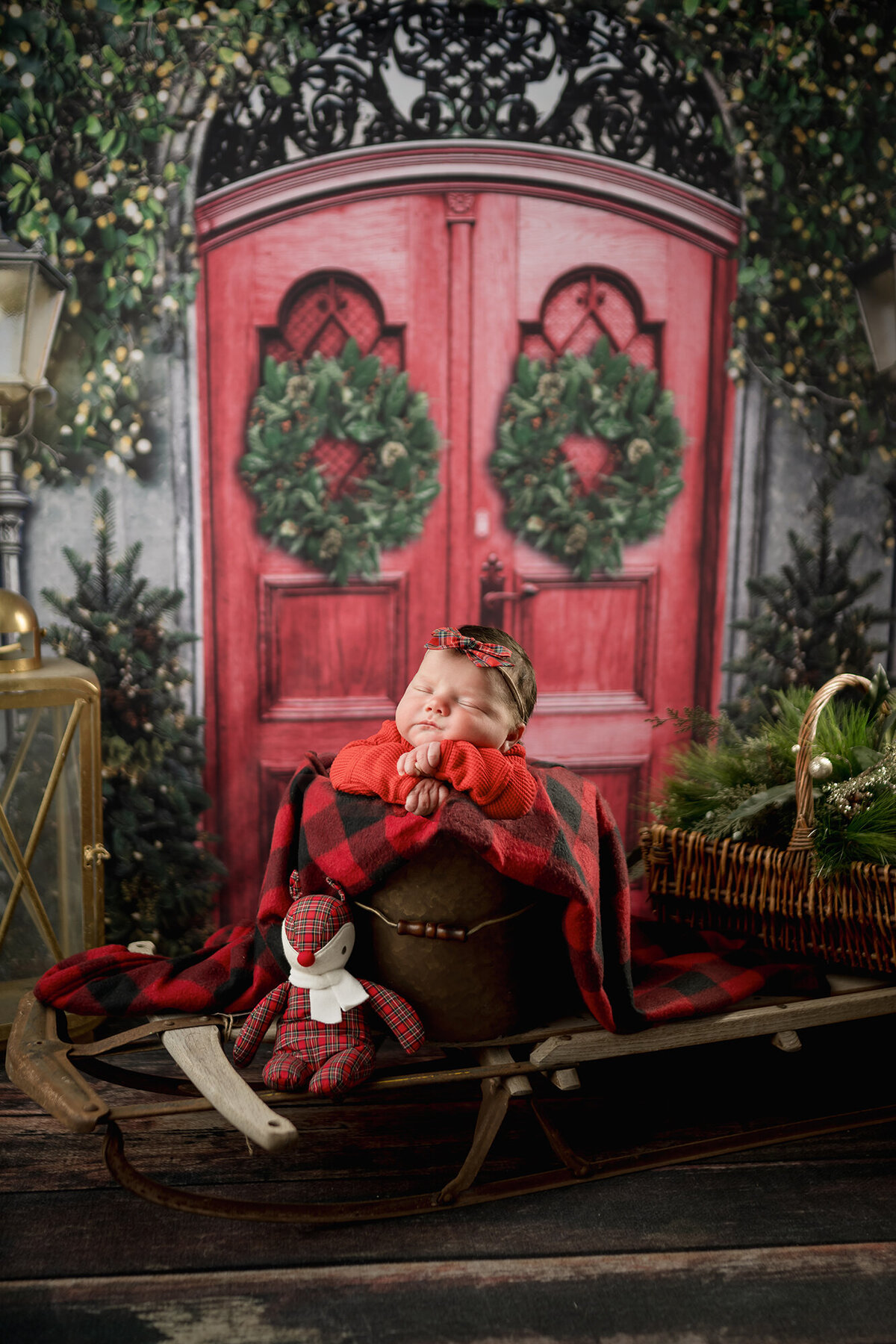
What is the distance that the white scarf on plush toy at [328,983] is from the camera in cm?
167

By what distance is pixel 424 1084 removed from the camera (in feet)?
5.71

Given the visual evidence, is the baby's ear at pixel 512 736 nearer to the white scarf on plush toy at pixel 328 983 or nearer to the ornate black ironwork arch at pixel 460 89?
the white scarf on plush toy at pixel 328 983

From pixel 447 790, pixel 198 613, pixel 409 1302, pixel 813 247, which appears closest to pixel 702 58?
pixel 813 247

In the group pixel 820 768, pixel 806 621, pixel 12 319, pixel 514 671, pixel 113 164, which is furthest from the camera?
pixel 806 621

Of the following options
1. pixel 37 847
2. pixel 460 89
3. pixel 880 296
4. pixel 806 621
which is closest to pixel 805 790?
pixel 806 621

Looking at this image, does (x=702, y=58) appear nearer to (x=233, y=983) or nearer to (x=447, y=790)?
(x=447, y=790)

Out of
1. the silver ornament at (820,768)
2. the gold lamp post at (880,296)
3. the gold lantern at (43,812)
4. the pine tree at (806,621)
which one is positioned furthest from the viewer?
the pine tree at (806,621)

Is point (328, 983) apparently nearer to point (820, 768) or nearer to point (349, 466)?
point (820, 768)

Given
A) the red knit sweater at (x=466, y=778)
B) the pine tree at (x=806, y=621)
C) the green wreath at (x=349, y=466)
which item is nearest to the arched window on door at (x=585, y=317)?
the green wreath at (x=349, y=466)

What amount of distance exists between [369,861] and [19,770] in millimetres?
1116

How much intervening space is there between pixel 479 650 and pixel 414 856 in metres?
0.38

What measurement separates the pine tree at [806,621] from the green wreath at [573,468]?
0.47 metres

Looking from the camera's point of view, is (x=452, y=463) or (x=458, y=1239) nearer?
(x=458, y=1239)

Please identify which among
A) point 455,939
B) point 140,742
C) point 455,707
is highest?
point 455,707
